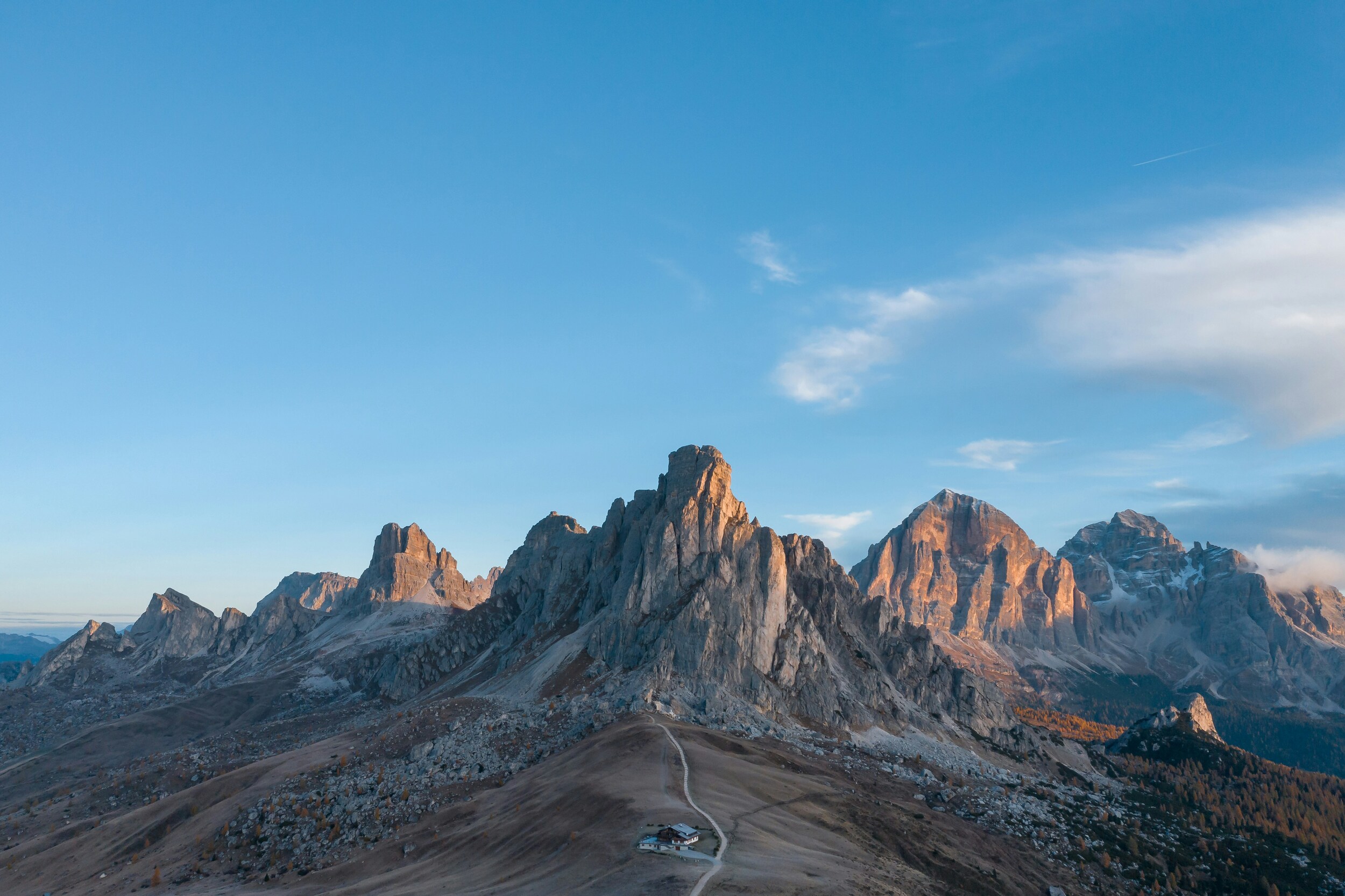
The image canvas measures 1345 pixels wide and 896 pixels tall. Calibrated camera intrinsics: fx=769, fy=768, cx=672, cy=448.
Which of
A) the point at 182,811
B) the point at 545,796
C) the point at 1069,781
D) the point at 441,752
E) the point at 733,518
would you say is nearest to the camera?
the point at 545,796

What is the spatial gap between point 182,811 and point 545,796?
54.9m

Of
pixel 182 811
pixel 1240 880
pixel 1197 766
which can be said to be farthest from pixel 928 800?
pixel 1197 766

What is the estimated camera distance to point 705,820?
6912cm

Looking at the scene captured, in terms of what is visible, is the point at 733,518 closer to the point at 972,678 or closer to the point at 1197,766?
the point at 972,678

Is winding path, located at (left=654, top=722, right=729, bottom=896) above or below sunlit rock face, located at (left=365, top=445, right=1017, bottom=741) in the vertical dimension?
below

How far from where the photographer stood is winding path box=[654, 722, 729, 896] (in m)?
50.2

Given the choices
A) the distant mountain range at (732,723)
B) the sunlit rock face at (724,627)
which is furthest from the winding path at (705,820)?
the sunlit rock face at (724,627)

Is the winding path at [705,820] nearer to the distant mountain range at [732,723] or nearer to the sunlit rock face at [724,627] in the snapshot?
the distant mountain range at [732,723]

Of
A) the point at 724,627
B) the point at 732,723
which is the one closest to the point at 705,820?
the point at 732,723

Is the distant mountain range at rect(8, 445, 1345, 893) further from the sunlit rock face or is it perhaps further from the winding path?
the winding path

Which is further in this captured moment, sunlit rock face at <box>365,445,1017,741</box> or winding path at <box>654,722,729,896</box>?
sunlit rock face at <box>365,445,1017,741</box>

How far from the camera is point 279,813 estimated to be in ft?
308

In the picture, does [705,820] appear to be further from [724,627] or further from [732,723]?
[724,627]

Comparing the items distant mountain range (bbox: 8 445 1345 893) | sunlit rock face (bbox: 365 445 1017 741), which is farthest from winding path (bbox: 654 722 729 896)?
sunlit rock face (bbox: 365 445 1017 741)
